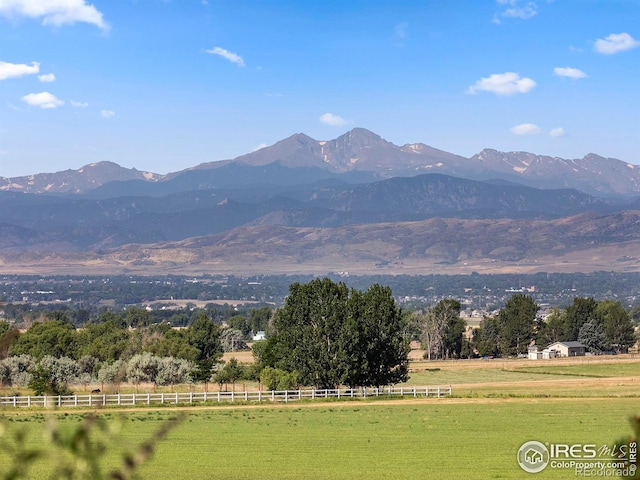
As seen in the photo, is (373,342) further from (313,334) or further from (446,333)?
(446,333)

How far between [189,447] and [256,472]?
8.08 m

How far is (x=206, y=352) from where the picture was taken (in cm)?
11106

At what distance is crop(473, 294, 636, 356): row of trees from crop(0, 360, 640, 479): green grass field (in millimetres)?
62176

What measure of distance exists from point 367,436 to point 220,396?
75.3 feet

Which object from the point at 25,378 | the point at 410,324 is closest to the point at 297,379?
the point at 25,378

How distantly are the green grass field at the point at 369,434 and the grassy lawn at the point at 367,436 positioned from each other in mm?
47

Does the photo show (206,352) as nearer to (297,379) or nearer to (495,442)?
(297,379)

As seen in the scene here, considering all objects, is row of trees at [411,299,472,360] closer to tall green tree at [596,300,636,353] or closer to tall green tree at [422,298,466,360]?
tall green tree at [422,298,466,360]

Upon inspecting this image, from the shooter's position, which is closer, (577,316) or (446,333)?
(446,333)
